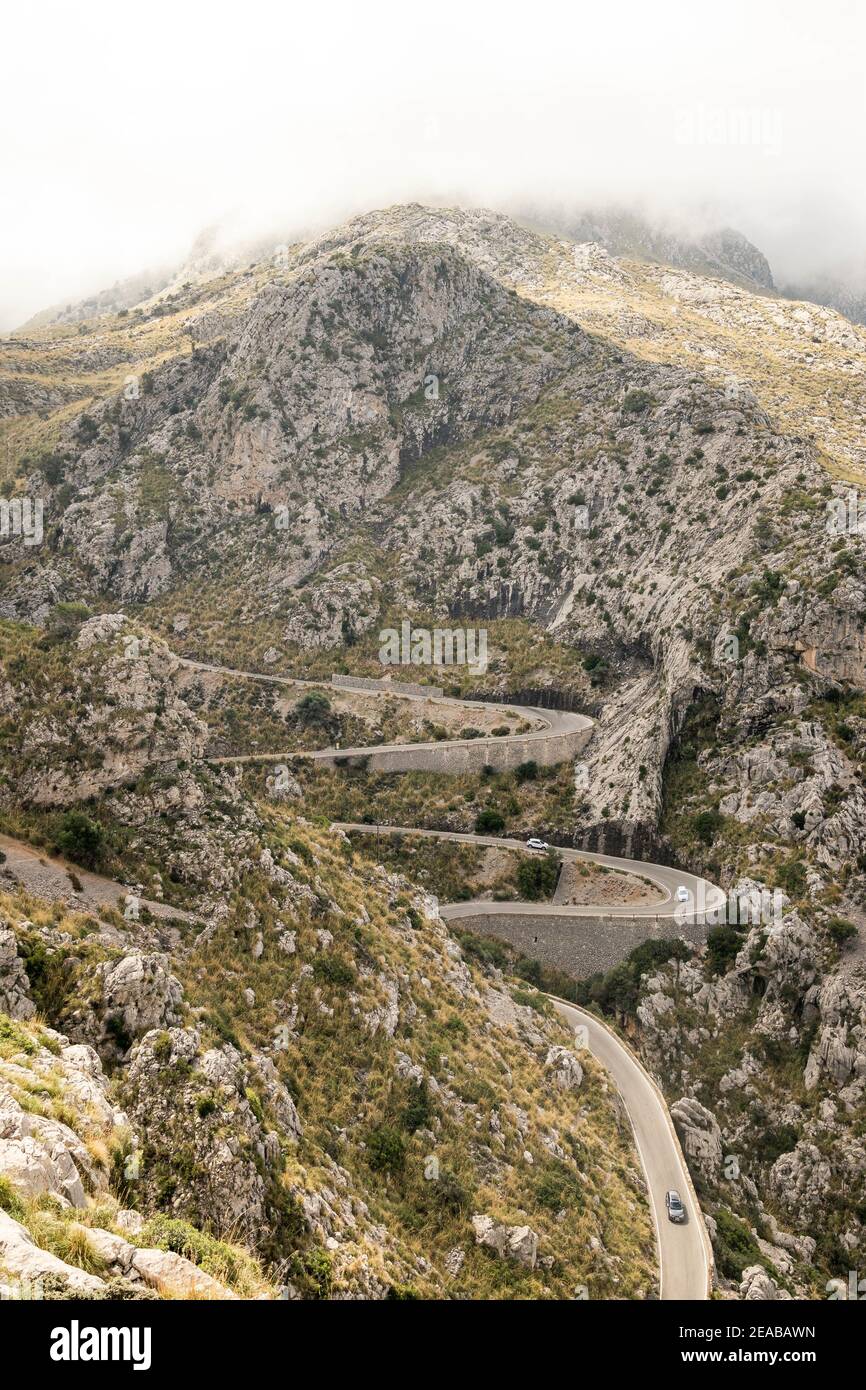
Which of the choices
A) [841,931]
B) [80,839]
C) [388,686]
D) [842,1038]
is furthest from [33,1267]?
[388,686]

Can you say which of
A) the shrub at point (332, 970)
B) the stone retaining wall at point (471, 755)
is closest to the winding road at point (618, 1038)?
the stone retaining wall at point (471, 755)

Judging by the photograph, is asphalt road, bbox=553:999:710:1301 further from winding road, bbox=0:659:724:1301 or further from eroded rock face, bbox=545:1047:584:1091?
eroded rock face, bbox=545:1047:584:1091

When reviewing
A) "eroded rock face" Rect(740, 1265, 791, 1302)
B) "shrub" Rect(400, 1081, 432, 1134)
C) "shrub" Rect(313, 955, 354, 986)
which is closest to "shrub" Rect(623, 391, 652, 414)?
"shrub" Rect(313, 955, 354, 986)

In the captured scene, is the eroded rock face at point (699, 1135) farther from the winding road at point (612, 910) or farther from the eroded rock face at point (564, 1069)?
the eroded rock face at point (564, 1069)

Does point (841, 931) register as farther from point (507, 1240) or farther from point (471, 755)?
point (471, 755)

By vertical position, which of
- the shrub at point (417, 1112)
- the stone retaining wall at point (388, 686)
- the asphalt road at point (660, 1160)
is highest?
the stone retaining wall at point (388, 686)

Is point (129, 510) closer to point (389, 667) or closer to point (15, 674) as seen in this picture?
point (389, 667)
